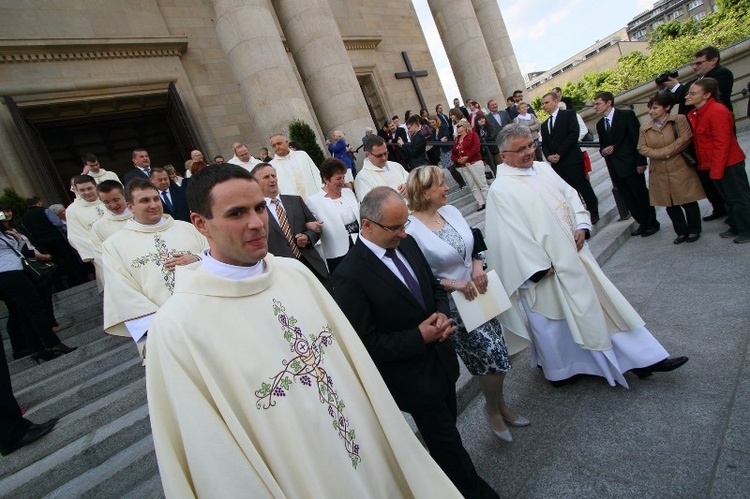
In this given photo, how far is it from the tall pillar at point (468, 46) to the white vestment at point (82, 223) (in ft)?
46.4

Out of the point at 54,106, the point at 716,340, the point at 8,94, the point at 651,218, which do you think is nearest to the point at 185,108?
the point at 54,106

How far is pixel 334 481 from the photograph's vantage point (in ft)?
5.14

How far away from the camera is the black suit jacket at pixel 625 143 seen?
604 centimetres

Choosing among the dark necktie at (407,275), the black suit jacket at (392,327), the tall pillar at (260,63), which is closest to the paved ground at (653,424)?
the black suit jacket at (392,327)

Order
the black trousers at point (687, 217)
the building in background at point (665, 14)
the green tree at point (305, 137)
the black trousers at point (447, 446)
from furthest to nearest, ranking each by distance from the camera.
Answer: the building in background at point (665, 14)
the green tree at point (305, 137)
the black trousers at point (687, 217)
the black trousers at point (447, 446)

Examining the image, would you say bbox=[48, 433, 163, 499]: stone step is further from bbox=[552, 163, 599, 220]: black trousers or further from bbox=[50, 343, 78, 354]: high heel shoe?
bbox=[552, 163, 599, 220]: black trousers

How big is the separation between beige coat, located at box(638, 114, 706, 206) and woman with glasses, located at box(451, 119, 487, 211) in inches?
122

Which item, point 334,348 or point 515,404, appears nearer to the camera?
point 334,348

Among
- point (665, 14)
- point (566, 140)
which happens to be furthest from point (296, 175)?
point (665, 14)

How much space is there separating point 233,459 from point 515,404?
256cm

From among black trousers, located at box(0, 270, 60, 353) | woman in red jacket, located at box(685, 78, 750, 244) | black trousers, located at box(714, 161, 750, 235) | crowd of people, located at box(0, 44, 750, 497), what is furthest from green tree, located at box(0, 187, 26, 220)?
black trousers, located at box(714, 161, 750, 235)

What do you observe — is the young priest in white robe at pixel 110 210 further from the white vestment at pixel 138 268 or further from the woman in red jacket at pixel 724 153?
the woman in red jacket at pixel 724 153

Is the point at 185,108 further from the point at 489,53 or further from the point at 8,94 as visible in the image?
the point at 489,53

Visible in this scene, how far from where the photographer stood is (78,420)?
3.66 meters
